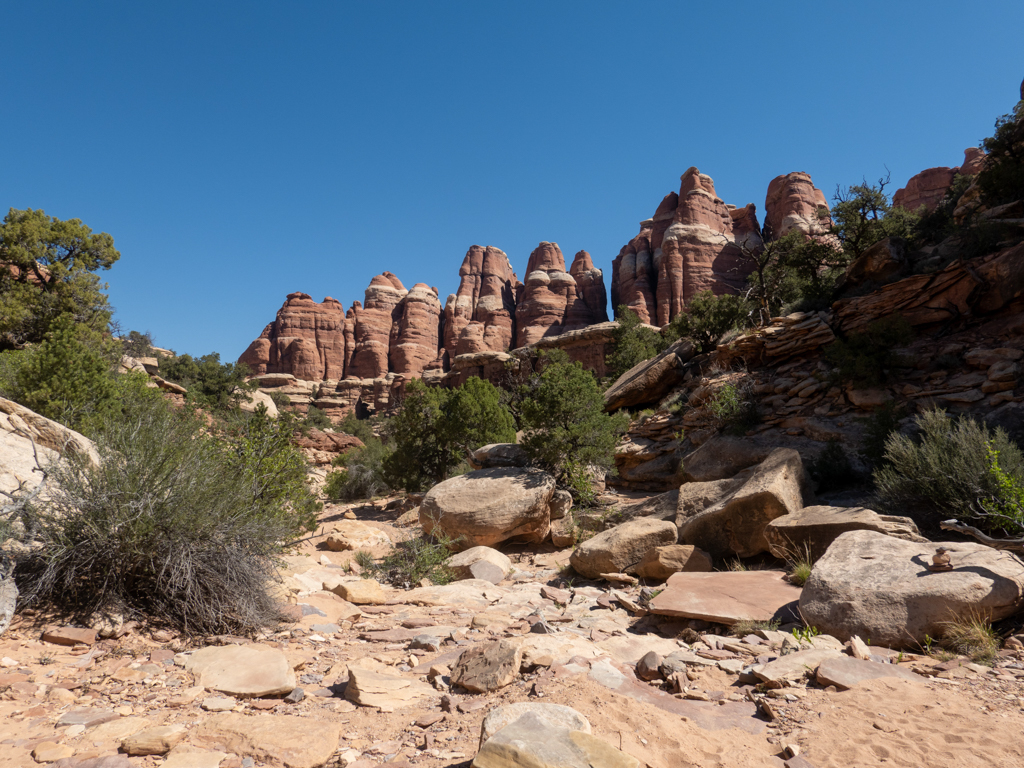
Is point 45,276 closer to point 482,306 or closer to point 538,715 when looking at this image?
point 538,715

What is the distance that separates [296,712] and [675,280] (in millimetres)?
47196

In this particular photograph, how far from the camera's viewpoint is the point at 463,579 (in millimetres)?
7906

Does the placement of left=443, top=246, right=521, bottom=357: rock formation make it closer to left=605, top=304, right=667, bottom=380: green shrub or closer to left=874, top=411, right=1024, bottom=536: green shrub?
left=605, top=304, right=667, bottom=380: green shrub

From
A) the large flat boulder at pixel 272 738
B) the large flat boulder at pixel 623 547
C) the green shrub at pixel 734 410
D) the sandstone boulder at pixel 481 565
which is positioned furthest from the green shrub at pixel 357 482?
the large flat boulder at pixel 272 738

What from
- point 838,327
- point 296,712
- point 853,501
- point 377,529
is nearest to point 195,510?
point 296,712

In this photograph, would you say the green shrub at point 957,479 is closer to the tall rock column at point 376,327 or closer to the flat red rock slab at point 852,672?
the flat red rock slab at point 852,672

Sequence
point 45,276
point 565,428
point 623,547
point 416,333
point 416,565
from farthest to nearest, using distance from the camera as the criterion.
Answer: point 416,333 < point 45,276 < point 565,428 < point 416,565 < point 623,547

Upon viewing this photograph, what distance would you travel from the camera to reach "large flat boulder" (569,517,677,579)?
7.33 metres

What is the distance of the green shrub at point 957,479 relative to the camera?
5531 millimetres

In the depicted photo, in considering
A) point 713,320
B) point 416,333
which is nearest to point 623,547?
point 713,320

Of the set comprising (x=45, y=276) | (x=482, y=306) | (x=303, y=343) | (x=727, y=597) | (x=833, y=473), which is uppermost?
(x=482, y=306)

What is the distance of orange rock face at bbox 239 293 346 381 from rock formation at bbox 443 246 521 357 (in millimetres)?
13854

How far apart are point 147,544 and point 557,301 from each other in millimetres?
53642

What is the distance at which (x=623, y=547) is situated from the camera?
24.2ft
